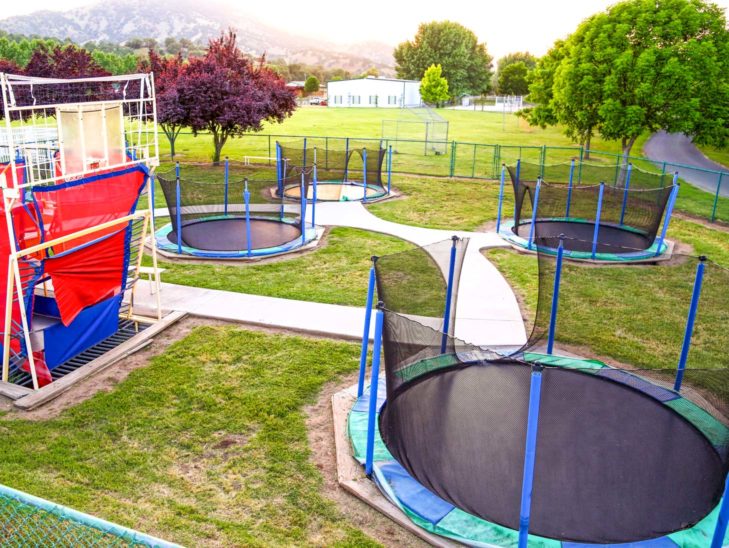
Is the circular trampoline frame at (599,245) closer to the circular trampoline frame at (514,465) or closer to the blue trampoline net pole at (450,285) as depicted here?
the blue trampoline net pole at (450,285)

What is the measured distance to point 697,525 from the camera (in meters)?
5.05

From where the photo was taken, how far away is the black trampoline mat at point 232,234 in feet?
42.4

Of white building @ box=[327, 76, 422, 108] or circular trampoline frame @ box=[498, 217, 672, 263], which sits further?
white building @ box=[327, 76, 422, 108]

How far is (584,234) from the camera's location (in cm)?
1444

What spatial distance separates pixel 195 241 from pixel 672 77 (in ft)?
49.3

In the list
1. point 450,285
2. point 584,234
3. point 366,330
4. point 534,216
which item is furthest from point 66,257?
point 584,234

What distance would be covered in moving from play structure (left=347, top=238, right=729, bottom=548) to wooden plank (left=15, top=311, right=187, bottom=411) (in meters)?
3.20

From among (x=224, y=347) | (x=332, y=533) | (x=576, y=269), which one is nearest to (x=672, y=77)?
(x=576, y=269)

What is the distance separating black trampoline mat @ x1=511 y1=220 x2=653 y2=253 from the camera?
43.9 ft

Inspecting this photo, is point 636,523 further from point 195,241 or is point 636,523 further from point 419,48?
point 419,48

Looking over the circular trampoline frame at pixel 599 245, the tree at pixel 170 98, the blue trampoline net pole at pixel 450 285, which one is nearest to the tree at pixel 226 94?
the tree at pixel 170 98

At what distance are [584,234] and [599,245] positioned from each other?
80.8 inches

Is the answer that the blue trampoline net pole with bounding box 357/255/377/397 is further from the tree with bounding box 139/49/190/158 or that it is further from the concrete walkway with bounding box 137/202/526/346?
the tree with bounding box 139/49/190/158

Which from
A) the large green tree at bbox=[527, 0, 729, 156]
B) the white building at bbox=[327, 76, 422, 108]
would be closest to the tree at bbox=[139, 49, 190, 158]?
the large green tree at bbox=[527, 0, 729, 156]
